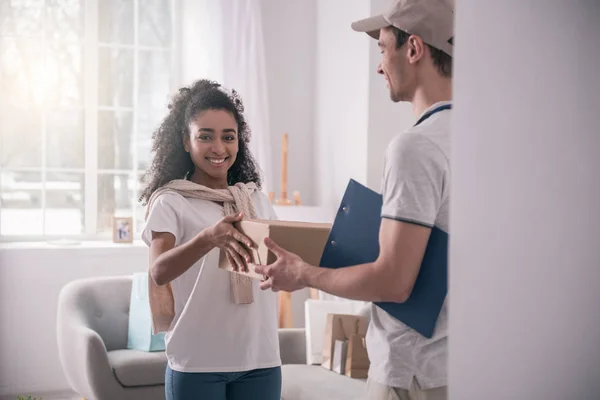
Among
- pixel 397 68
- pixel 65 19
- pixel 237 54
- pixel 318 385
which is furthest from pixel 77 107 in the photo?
pixel 397 68

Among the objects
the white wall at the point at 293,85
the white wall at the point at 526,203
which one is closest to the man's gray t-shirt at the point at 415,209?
the white wall at the point at 526,203

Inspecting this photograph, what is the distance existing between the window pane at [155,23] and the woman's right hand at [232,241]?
3311mm

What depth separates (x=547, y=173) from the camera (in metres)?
0.65

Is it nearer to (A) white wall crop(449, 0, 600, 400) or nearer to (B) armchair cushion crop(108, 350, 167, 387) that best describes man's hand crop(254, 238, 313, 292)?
(A) white wall crop(449, 0, 600, 400)


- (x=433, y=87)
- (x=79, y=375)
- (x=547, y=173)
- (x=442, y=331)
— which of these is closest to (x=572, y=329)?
(x=547, y=173)

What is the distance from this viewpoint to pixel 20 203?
437 centimetres

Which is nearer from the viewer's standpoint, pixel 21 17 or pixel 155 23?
pixel 21 17

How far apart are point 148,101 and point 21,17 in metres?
0.89

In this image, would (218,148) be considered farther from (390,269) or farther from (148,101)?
(148,101)

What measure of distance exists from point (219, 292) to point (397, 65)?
2.62ft

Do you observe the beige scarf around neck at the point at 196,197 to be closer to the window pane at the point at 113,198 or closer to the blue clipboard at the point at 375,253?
the blue clipboard at the point at 375,253

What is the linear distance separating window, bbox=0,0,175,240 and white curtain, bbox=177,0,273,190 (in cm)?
28

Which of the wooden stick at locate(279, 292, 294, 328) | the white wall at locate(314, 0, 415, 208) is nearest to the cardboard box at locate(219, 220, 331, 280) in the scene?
the white wall at locate(314, 0, 415, 208)

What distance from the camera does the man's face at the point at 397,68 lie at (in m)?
1.24
